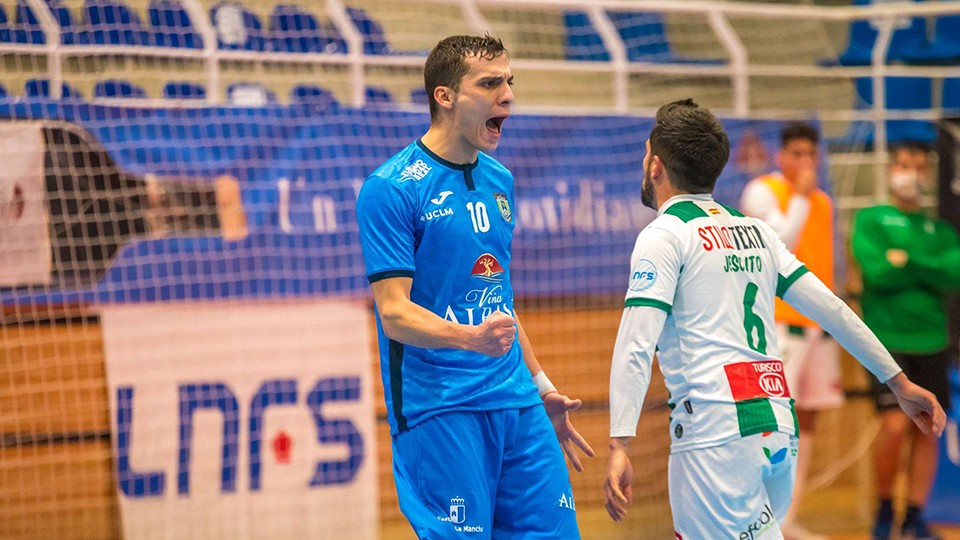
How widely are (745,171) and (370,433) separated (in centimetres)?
319

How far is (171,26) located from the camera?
8.25 metres

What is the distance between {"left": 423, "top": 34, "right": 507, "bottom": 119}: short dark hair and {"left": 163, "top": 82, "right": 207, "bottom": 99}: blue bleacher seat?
4405mm

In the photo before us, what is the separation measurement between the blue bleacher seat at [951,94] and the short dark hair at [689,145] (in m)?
7.74

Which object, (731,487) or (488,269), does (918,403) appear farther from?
(488,269)

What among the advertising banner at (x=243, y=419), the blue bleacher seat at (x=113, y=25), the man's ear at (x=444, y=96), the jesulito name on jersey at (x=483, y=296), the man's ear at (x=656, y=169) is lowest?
the advertising banner at (x=243, y=419)

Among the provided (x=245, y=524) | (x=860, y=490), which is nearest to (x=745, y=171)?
(x=860, y=490)

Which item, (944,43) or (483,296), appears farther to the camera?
(944,43)

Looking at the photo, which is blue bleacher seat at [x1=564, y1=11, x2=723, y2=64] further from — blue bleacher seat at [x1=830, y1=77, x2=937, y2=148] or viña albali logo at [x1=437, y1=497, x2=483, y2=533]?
viña albali logo at [x1=437, y1=497, x2=483, y2=533]

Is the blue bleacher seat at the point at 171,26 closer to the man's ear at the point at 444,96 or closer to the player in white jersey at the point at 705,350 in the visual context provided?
the man's ear at the point at 444,96

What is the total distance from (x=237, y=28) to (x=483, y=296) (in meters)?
5.30

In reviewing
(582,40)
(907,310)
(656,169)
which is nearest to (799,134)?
(907,310)

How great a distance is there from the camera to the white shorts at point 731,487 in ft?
12.0

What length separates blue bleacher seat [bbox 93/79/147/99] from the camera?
757cm

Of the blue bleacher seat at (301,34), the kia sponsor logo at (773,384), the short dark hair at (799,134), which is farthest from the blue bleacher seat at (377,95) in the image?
the kia sponsor logo at (773,384)
